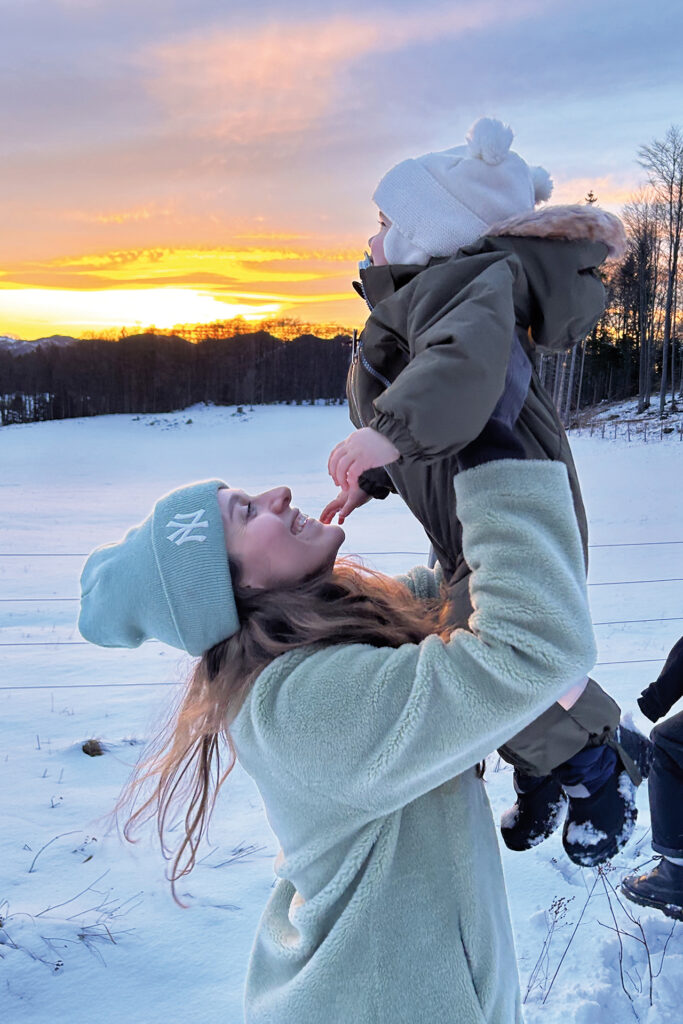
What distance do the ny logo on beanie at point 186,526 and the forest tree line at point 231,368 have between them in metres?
35.2

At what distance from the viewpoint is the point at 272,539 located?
4.88ft

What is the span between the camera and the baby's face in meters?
1.85

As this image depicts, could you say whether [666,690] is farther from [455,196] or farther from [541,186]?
[455,196]

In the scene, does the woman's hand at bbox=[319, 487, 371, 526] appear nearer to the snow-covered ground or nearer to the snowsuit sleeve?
the snow-covered ground

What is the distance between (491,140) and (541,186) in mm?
213

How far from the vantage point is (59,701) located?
5.70 m

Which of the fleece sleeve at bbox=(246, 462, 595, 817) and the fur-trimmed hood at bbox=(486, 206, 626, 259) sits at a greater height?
the fur-trimmed hood at bbox=(486, 206, 626, 259)

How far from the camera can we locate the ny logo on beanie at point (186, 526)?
1446 millimetres

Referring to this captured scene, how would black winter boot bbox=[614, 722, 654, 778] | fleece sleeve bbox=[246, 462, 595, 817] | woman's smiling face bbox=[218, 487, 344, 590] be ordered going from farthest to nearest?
black winter boot bbox=[614, 722, 654, 778] → woman's smiling face bbox=[218, 487, 344, 590] → fleece sleeve bbox=[246, 462, 595, 817]

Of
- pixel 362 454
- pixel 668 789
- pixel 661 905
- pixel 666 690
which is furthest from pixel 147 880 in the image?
pixel 362 454

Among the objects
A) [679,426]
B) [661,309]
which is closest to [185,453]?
[679,426]

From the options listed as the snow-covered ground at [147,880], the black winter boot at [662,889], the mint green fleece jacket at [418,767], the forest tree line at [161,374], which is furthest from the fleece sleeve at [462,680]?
the forest tree line at [161,374]

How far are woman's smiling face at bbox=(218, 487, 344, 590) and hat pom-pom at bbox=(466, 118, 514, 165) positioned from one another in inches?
34.7

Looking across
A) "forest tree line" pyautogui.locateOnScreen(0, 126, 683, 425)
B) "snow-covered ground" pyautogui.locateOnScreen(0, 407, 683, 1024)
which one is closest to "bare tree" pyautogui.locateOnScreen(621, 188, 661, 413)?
"forest tree line" pyautogui.locateOnScreen(0, 126, 683, 425)
